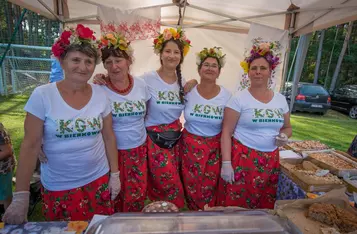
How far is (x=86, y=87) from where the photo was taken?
5.48 ft

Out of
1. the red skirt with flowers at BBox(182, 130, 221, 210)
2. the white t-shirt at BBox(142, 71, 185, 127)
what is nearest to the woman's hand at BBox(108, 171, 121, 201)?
the white t-shirt at BBox(142, 71, 185, 127)

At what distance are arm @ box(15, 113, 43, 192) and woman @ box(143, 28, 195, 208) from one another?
1083 mm

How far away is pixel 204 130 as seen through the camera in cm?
239

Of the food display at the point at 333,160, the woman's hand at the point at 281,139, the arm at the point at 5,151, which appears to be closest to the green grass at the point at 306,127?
the arm at the point at 5,151

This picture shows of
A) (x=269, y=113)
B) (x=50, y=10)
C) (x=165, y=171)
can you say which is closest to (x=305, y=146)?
(x=269, y=113)

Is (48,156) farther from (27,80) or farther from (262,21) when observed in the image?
(27,80)

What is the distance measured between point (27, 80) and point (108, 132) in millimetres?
11219

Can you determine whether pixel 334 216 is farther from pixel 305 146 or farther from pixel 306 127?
pixel 306 127

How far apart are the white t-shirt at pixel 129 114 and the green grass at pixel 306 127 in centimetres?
379

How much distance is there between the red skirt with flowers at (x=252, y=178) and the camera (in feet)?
7.10

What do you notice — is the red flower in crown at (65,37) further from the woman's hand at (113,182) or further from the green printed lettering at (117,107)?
the woman's hand at (113,182)

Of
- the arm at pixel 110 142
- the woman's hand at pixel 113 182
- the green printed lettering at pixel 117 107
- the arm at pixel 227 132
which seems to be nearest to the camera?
the arm at pixel 110 142

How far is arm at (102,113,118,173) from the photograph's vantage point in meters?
1.75

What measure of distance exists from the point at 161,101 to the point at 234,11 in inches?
105
